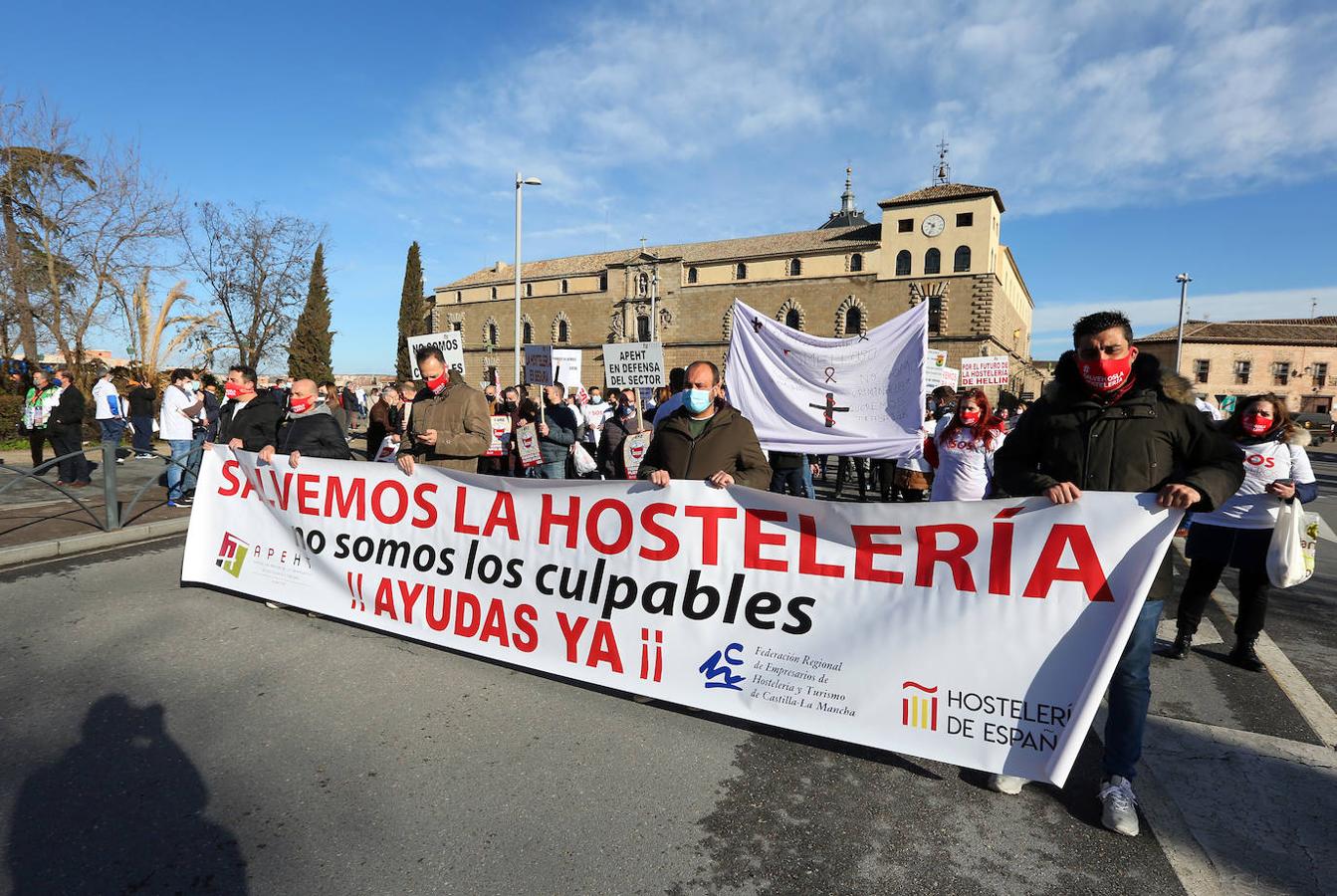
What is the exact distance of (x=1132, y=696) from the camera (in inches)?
107

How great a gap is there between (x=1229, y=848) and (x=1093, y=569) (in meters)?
1.06

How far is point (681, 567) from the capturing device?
346cm

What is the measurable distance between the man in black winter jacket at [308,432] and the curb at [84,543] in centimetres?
239

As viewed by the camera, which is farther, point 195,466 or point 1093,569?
point 195,466

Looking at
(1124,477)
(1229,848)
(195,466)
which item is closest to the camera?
(1229,848)

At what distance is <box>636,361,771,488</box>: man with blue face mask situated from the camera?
12.6ft

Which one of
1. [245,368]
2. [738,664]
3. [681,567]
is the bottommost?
[738,664]

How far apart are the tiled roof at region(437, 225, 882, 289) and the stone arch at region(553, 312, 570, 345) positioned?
158 inches

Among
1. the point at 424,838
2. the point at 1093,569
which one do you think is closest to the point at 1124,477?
the point at 1093,569

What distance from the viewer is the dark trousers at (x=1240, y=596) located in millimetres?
4289

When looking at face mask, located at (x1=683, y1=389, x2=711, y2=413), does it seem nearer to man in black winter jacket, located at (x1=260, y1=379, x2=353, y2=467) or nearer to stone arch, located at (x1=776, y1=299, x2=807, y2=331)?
man in black winter jacket, located at (x1=260, y1=379, x2=353, y2=467)

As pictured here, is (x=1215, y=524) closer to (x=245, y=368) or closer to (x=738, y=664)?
(x=738, y=664)

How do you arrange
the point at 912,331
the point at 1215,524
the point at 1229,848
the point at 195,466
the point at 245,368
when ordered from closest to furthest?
the point at 1229,848 → the point at 1215,524 → the point at 245,368 → the point at 912,331 → the point at 195,466

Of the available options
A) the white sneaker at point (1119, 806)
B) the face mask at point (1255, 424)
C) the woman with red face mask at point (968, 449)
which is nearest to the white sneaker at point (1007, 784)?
the white sneaker at point (1119, 806)
